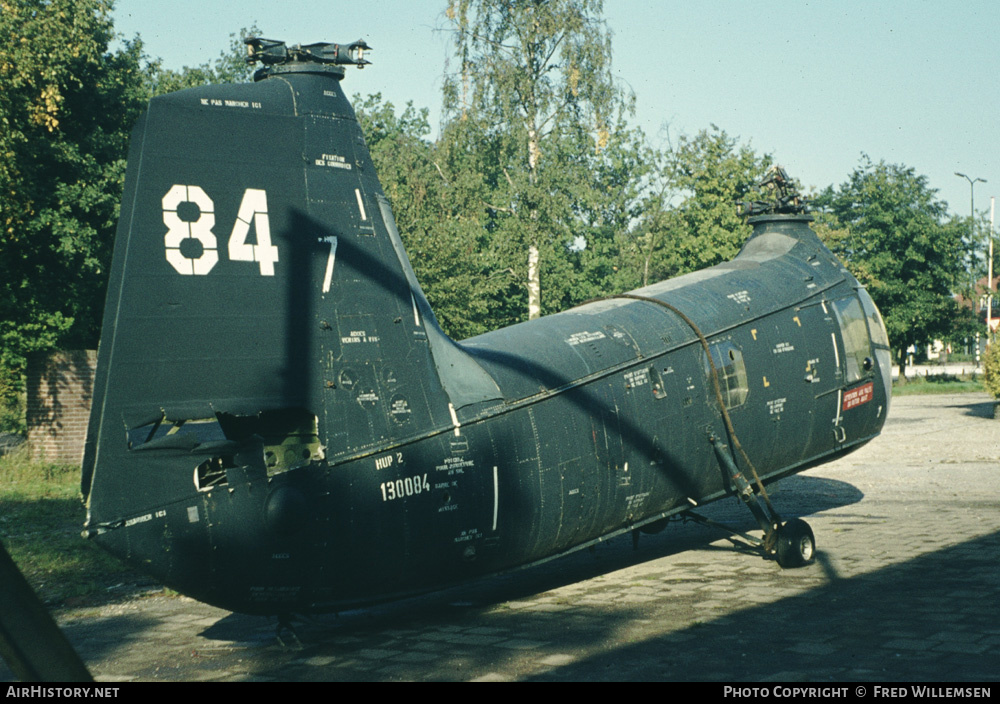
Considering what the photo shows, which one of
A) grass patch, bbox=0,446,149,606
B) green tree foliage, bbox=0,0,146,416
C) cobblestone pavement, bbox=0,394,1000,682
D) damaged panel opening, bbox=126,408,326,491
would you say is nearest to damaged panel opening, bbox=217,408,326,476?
damaged panel opening, bbox=126,408,326,491

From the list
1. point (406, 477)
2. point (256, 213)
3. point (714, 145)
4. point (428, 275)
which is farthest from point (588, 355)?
point (714, 145)

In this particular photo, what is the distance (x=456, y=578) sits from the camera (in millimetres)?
9406

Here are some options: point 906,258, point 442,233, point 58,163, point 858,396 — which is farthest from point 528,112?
point 906,258

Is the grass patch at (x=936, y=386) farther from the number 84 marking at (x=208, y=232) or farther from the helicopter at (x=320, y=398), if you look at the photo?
the number 84 marking at (x=208, y=232)

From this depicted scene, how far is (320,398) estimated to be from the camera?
855 centimetres

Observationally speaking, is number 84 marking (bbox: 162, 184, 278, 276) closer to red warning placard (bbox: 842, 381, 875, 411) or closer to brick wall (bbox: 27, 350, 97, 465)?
red warning placard (bbox: 842, 381, 875, 411)

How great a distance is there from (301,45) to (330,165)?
4.44ft

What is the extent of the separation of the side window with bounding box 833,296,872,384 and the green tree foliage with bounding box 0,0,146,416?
18.9 metres

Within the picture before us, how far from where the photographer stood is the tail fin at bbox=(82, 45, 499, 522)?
7.83 meters

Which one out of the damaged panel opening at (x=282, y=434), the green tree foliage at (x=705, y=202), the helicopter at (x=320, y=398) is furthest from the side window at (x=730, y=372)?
the green tree foliage at (x=705, y=202)

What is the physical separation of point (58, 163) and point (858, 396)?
24.2 m

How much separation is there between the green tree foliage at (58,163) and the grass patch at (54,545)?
761 cm

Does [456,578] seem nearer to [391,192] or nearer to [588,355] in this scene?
[588,355]

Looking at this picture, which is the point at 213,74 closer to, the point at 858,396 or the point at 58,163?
the point at 58,163
